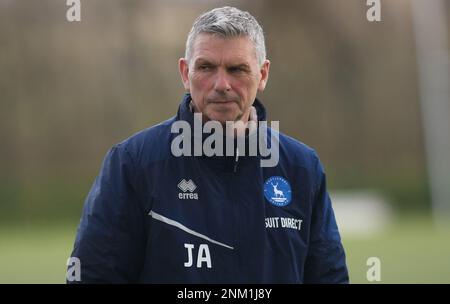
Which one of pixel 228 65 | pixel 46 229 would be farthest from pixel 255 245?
pixel 46 229

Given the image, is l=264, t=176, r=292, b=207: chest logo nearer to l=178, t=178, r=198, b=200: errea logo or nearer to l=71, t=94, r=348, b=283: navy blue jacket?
l=71, t=94, r=348, b=283: navy blue jacket

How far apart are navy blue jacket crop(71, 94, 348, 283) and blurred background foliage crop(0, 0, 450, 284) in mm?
11804

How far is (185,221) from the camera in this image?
8.76ft

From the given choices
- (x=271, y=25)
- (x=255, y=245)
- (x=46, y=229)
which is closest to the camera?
(x=255, y=245)

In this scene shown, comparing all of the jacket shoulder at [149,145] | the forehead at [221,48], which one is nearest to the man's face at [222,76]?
the forehead at [221,48]

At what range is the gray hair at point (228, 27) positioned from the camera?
2.72 m

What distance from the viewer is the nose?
272 cm

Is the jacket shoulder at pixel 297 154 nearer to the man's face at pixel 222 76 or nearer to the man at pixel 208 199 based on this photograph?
the man at pixel 208 199

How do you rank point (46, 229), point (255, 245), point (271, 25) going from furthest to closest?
point (271, 25), point (46, 229), point (255, 245)

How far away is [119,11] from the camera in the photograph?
15.2m

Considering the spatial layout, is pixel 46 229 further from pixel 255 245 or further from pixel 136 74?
pixel 255 245

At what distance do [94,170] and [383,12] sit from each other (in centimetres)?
652

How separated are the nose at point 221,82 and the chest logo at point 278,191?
1.17 ft
